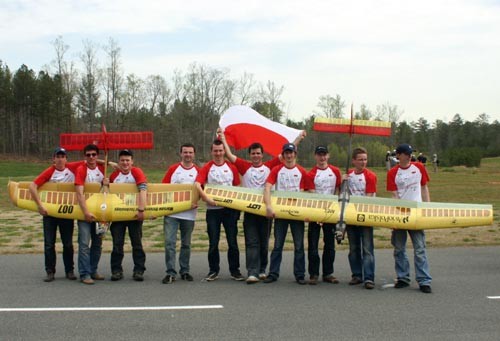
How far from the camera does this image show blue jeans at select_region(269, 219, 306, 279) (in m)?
8.29

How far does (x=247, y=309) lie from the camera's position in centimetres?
680

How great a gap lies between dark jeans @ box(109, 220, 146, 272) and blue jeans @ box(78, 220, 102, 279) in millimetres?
254

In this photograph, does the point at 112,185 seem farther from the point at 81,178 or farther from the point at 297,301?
the point at 297,301

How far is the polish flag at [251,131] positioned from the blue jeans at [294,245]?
189 cm

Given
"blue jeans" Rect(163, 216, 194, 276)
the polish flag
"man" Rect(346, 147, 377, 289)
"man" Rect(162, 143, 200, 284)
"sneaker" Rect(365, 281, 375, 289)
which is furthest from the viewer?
the polish flag

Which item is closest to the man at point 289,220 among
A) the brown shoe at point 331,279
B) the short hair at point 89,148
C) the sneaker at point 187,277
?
the brown shoe at point 331,279

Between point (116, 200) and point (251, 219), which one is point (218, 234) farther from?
point (116, 200)

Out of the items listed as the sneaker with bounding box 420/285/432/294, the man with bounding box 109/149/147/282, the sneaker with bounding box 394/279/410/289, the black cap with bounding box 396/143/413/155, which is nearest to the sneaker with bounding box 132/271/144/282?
the man with bounding box 109/149/147/282

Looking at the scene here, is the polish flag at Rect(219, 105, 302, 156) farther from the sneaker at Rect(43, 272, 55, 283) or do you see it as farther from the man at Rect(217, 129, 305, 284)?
the sneaker at Rect(43, 272, 55, 283)

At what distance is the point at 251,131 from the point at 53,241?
370 cm

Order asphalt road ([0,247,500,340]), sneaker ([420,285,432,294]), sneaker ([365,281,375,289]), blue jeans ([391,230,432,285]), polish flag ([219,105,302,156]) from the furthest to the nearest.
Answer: polish flag ([219,105,302,156]) < sneaker ([365,281,375,289]) < blue jeans ([391,230,432,285]) < sneaker ([420,285,432,294]) < asphalt road ([0,247,500,340])

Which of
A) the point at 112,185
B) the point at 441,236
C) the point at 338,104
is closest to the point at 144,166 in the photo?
the point at 338,104

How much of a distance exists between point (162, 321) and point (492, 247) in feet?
27.0

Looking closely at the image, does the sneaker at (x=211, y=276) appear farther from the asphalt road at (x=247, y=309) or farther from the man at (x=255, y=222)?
the man at (x=255, y=222)
